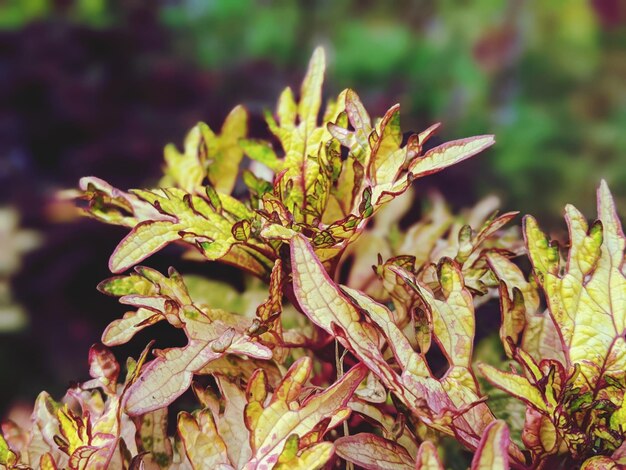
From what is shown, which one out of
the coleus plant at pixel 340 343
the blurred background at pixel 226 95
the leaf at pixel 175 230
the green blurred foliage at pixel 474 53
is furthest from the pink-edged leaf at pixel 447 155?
the green blurred foliage at pixel 474 53

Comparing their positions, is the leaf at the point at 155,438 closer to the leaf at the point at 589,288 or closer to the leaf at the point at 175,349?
the leaf at the point at 175,349

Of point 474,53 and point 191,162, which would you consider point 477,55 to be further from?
point 191,162

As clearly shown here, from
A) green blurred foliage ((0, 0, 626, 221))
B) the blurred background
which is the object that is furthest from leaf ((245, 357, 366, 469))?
green blurred foliage ((0, 0, 626, 221))

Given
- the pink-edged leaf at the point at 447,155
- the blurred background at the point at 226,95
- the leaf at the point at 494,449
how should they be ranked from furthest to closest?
1. the blurred background at the point at 226,95
2. the pink-edged leaf at the point at 447,155
3. the leaf at the point at 494,449

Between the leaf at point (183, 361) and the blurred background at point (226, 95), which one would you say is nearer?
the leaf at point (183, 361)

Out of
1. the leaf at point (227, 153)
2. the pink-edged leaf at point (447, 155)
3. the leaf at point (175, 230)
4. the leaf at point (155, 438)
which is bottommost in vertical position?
the leaf at point (155, 438)

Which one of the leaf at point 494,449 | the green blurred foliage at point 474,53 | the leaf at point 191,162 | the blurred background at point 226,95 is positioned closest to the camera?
the leaf at point 494,449
